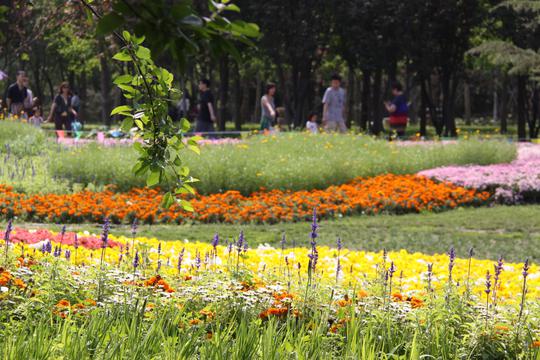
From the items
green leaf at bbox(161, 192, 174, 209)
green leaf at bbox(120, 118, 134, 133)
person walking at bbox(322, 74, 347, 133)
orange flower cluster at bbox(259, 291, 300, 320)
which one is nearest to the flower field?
orange flower cluster at bbox(259, 291, 300, 320)

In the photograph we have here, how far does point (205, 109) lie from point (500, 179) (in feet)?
23.5

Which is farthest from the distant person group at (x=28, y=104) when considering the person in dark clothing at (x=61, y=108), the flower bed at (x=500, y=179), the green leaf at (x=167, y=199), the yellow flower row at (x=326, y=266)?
the green leaf at (x=167, y=199)

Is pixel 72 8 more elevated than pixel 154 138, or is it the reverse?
pixel 72 8

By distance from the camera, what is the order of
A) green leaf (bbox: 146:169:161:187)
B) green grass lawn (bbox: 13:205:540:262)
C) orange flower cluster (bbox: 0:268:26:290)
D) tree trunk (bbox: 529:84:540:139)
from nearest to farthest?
green leaf (bbox: 146:169:161:187)
orange flower cluster (bbox: 0:268:26:290)
green grass lawn (bbox: 13:205:540:262)
tree trunk (bbox: 529:84:540:139)

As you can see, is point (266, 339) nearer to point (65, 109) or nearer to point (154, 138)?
point (154, 138)

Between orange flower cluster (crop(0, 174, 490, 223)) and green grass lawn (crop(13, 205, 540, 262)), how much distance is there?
1.27ft

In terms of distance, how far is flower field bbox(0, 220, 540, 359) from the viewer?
398 centimetres

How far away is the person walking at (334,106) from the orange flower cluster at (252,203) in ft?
14.9

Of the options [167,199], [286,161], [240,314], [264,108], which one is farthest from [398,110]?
Answer: [167,199]

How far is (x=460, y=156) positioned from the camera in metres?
18.5

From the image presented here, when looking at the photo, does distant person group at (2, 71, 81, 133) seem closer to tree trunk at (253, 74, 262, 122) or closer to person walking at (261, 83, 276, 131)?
person walking at (261, 83, 276, 131)

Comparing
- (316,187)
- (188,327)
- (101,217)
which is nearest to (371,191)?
(316,187)

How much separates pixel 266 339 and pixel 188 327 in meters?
0.59

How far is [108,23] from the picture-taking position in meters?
2.27
